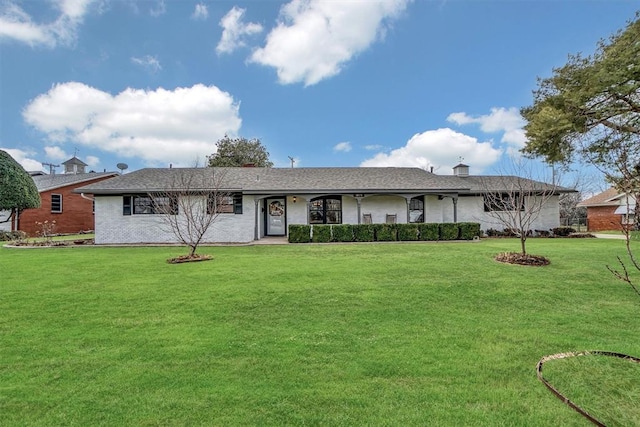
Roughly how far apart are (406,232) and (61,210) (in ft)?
86.6

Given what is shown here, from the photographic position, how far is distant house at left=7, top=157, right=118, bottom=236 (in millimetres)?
24688

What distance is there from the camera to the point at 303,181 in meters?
18.7

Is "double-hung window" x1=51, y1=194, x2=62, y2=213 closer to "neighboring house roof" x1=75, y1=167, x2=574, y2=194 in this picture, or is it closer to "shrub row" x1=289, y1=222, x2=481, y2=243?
"neighboring house roof" x1=75, y1=167, x2=574, y2=194

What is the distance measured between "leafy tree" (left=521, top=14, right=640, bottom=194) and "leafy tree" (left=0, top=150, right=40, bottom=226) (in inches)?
1107

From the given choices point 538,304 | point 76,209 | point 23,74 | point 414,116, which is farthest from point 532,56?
point 76,209

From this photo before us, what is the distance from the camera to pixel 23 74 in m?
15.9

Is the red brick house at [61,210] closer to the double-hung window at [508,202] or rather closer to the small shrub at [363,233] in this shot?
the small shrub at [363,233]

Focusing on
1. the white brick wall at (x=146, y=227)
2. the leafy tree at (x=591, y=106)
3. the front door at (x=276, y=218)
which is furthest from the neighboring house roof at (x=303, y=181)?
the leafy tree at (x=591, y=106)

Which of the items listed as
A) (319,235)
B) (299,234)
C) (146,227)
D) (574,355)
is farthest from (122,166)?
(574,355)

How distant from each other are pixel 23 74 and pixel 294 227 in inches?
584

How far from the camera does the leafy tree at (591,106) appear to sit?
1124 cm

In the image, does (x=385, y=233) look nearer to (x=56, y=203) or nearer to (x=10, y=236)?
(x=10, y=236)

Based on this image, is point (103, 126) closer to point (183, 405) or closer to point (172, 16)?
point (172, 16)

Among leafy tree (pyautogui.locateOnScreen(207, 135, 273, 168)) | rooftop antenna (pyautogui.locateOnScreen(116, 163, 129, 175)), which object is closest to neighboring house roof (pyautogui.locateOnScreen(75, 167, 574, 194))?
rooftop antenna (pyautogui.locateOnScreen(116, 163, 129, 175))
